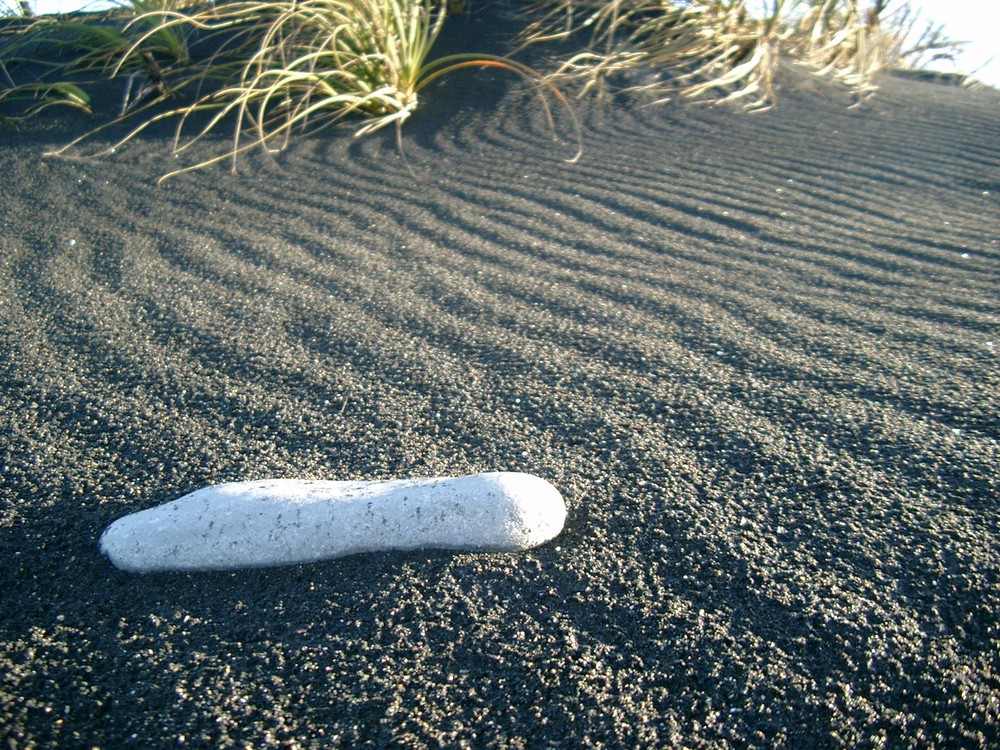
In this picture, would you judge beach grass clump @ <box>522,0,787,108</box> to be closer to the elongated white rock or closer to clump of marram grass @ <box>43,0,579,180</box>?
clump of marram grass @ <box>43,0,579,180</box>

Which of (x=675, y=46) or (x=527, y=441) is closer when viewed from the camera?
(x=527, y=441)

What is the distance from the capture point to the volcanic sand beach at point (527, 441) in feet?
3.80

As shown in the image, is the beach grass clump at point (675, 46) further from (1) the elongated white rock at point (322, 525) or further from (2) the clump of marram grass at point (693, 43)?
(1) the elongated white rock at point (322, 525)

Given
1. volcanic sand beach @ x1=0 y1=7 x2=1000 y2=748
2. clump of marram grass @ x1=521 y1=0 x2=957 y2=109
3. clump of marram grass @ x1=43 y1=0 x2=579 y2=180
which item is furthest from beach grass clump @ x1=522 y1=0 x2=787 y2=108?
volcanic sand beach @ x1=0 y1=7 x2=1000 y2=748

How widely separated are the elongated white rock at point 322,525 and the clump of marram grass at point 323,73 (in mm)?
2773

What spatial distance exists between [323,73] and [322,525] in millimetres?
3025

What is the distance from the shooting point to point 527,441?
69.3 inches

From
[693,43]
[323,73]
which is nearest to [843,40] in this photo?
[693,43]

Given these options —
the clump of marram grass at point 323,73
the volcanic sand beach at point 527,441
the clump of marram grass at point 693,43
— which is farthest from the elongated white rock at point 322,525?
the clump of marram grass at point 693,43

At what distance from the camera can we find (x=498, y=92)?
4453 millimetres

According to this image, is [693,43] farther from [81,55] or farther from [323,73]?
[81,55]

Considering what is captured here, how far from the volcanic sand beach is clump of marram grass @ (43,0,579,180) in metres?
0.63

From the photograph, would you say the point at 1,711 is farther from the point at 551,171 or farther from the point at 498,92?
the point at 498,92

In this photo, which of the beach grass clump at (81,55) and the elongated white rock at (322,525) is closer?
the elongated white rock at (322,525)
